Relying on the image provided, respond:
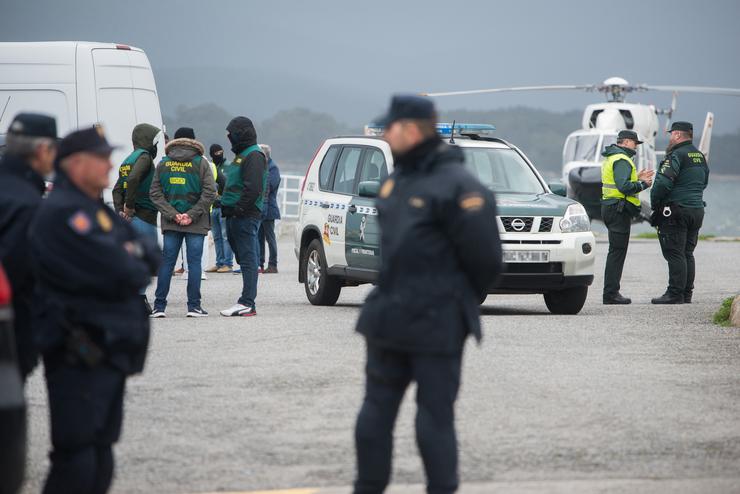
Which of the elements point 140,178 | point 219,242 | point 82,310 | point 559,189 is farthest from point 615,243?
point 82,310

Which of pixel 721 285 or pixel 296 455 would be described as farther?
pixel 721 285

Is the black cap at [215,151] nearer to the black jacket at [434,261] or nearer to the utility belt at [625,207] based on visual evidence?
the utility belt at [625,207]

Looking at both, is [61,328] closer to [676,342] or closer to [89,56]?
[676,342]

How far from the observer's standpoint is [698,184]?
15.7 meters

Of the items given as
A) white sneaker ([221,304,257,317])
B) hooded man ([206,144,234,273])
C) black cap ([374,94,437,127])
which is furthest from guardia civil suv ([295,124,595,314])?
black cap ([374,94,437,127])

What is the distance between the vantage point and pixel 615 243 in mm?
15391

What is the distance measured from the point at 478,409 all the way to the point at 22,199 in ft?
11.8

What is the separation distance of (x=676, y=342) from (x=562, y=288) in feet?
7.51

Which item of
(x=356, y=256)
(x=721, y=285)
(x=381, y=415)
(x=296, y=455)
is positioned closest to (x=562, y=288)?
(x=356, y=256)

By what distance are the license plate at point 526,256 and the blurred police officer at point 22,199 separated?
8187 mm

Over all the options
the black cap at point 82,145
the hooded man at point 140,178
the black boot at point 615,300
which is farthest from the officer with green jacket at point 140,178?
the black cap at point 82,145

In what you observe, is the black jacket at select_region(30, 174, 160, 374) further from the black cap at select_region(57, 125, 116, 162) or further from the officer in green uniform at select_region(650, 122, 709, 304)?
the officer in green uniform at select_region(650, 122, 709, 304)

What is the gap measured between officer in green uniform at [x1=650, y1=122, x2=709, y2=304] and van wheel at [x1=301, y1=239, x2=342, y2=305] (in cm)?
373

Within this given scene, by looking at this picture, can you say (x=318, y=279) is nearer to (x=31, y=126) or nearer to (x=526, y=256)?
(x=526, y=256)
